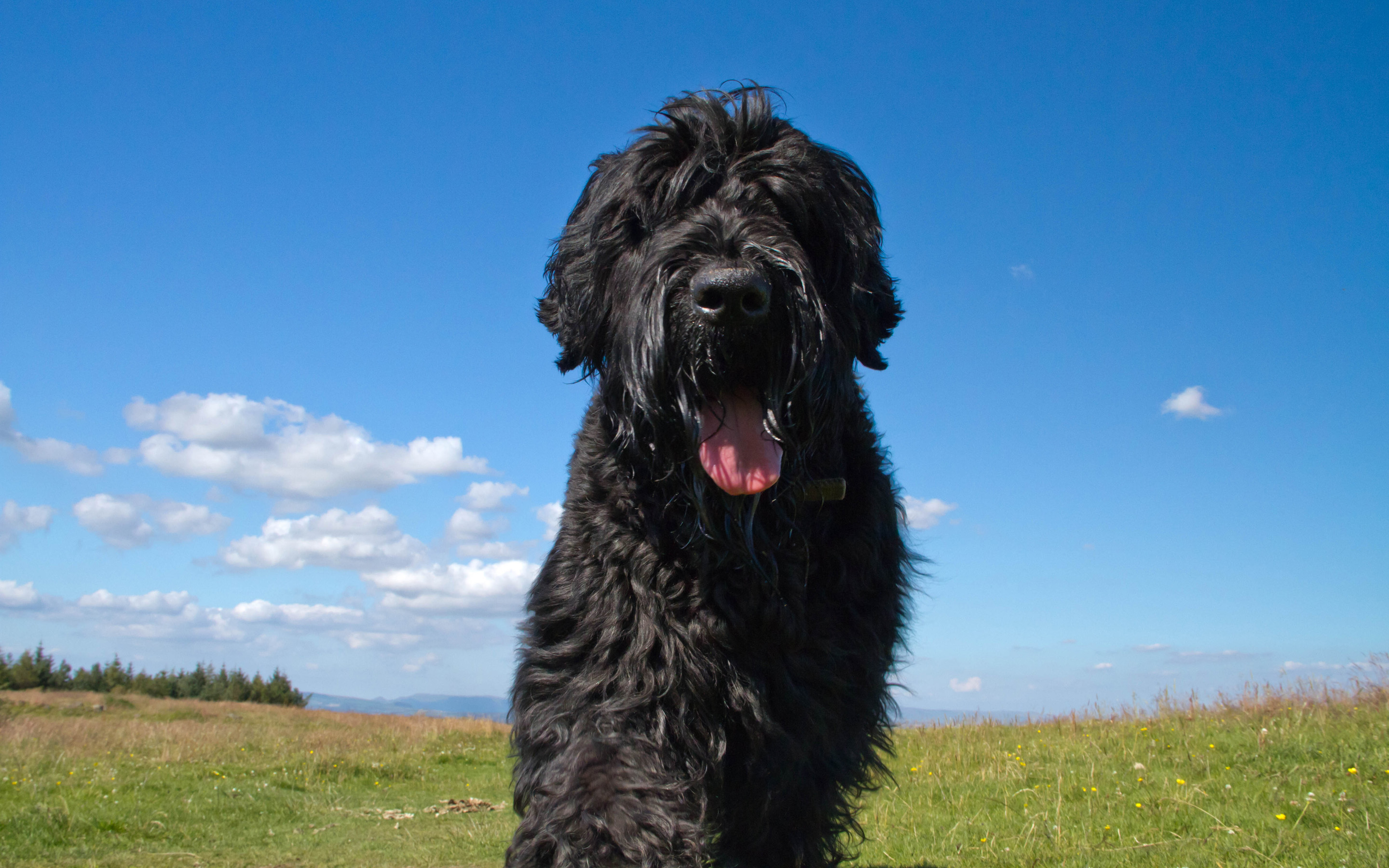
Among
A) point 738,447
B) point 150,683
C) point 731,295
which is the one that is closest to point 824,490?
point 738,447

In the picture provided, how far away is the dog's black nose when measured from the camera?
2.45 metres

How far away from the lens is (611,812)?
2406 mm

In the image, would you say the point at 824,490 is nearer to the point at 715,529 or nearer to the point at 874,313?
the point at 715,529

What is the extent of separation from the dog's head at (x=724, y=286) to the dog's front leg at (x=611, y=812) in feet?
2.95

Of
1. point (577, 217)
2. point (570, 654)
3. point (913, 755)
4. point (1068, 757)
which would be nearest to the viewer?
point (570, 654)

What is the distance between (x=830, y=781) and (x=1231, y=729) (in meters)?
6.37

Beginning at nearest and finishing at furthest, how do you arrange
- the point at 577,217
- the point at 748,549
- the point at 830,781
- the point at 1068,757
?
the point at 748,549 < the point at 830,781 < the point at 577,217 < the point at 1068,757

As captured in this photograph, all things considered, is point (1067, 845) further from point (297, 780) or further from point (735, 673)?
point (297, 780)

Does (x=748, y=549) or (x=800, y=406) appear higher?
(x=800, y=406)

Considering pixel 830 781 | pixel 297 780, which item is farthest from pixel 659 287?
pixel 297 780

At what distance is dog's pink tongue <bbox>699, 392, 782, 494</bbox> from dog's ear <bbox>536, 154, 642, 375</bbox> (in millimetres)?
652

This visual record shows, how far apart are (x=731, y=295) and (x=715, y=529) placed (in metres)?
0.75

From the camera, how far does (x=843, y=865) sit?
465 cm

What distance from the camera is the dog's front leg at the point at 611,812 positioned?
2.37m
